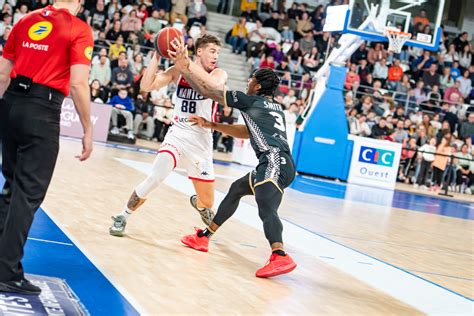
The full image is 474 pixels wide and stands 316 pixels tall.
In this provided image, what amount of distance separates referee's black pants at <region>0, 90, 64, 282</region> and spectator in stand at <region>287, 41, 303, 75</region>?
795 inches

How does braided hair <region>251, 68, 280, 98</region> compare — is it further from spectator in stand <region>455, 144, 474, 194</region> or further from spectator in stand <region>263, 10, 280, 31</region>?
spectator in stand <region>263, 10, 280, 31</region>

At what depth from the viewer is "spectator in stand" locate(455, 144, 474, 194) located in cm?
2211

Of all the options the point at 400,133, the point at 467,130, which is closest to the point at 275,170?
the point at 400,133

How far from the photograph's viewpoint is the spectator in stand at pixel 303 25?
86.4ft

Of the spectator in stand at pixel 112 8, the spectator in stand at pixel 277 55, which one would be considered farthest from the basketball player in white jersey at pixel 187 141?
the spectator in stand at pixel 277 55

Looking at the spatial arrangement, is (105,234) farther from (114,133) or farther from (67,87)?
(114,133)

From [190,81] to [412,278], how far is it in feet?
9.09

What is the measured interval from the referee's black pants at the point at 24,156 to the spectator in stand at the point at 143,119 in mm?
15626

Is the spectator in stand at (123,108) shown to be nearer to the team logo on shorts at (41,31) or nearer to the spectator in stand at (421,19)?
the spectator in stand at (421,19)

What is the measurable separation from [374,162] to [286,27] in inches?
317

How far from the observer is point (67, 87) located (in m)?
4.50

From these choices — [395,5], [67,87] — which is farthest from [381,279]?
[395,5]

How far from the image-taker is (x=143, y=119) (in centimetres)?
2053

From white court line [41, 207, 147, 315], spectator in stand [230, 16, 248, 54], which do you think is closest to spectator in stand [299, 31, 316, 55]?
spectator in stand [230, 16, 248, 54]
